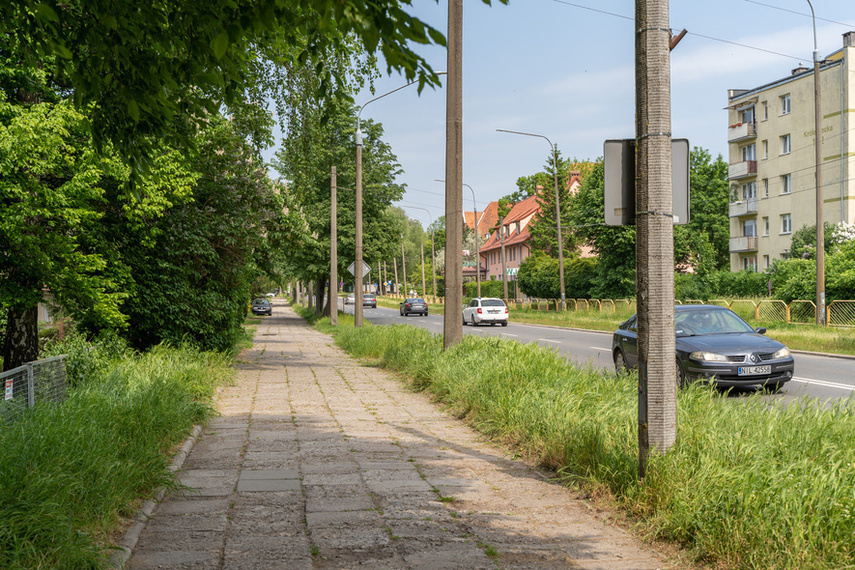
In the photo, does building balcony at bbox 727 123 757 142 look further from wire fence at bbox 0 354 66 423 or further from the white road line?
wire fence at bbox 0 354 66 423

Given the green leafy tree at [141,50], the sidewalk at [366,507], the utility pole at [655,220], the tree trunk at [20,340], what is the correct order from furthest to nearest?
the tree trunk at [20,340], the utility pole at [655,220], the green leafy tree at [141,50], the sidewalk at [366,507]

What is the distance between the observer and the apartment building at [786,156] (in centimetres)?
4700

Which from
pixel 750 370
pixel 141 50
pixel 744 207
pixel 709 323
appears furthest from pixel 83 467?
pixel 744 207

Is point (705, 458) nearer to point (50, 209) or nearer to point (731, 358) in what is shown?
point (731, 358)

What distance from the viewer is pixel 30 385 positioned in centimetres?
A: 764

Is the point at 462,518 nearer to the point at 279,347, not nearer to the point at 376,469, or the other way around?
the point at 376,469

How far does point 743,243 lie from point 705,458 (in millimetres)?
56247

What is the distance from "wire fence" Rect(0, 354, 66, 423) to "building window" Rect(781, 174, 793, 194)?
173 ft

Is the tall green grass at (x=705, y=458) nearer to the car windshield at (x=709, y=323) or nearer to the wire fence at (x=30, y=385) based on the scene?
the car windshield at (x=709, y=323)

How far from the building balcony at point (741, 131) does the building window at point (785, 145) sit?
291 cm

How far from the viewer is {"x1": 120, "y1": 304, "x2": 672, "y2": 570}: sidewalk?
4.36 meters

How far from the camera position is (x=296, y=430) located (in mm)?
8672

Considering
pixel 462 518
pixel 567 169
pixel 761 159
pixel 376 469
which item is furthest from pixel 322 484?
pixel 567 169

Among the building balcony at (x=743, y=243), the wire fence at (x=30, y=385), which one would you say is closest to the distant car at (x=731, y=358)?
the wire fence at (x=30, y=385)
